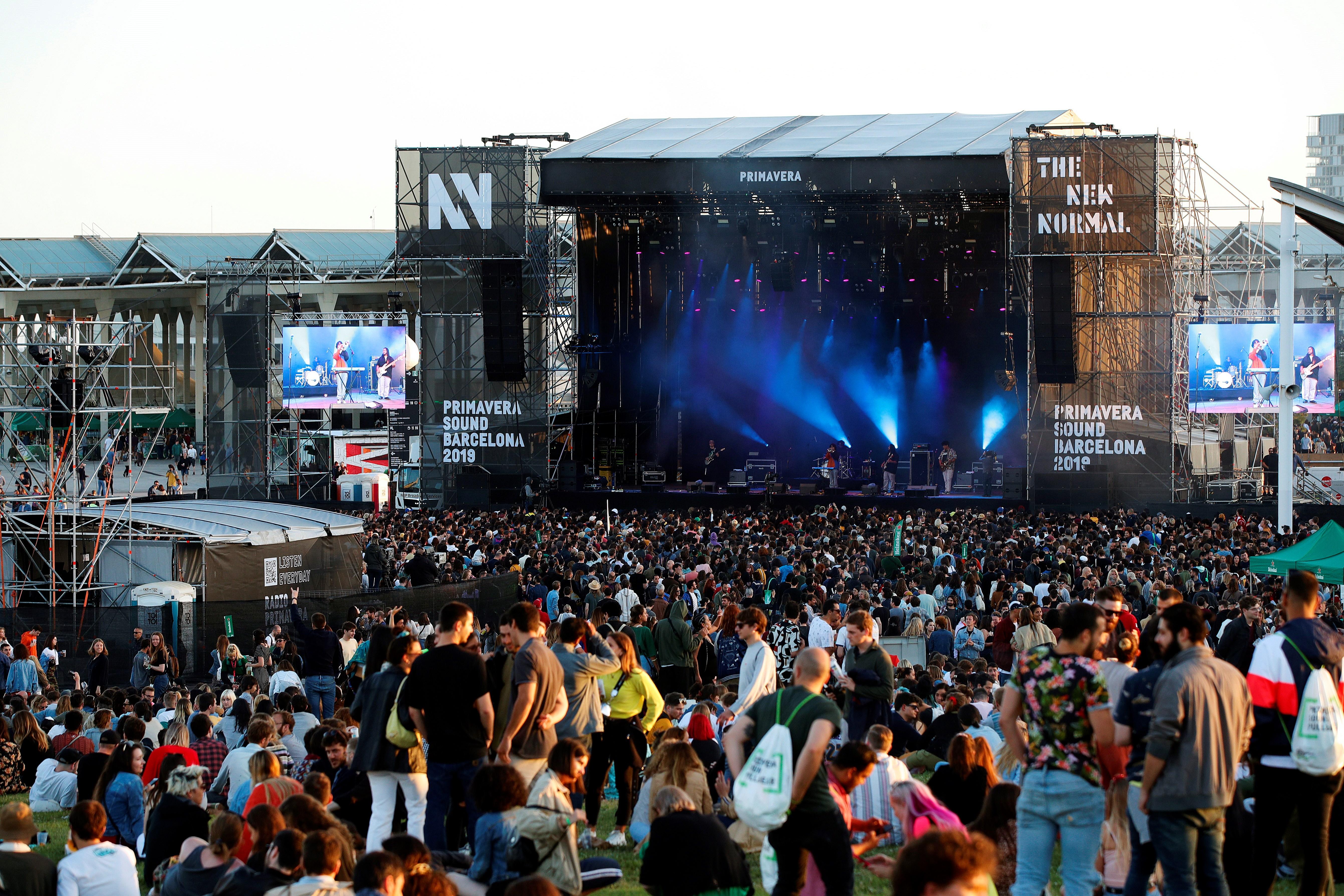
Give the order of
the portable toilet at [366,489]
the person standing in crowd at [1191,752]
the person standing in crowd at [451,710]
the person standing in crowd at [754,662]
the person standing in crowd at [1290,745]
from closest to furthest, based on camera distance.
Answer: the person standing in crowd at [1191,752]
the person standing in crowd at [1290,745]
the person standing in crowd at [451,710]
the person standing in crowd at [754,662]
the portable toilet at [366,489]

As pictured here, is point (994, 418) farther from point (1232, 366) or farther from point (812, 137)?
point (812, 137)

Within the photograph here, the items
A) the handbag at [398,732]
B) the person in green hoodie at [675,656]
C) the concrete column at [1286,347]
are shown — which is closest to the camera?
the handbag at [398,732]

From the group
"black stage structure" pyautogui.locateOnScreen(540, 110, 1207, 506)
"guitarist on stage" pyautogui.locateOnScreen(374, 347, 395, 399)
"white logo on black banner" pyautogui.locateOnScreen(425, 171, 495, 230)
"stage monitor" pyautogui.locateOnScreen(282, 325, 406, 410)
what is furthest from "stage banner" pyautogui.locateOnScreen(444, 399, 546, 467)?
"white logo on black banner" pyautogui.locateOnScreen(425, 171, 495, 230)

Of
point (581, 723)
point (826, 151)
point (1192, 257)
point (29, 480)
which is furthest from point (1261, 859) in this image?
point (1192, 257)

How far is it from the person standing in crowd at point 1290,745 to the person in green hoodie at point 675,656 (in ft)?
18.0

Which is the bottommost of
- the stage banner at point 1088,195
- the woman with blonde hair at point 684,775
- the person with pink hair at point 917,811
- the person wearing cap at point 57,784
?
the person wearing cap at point 57,784

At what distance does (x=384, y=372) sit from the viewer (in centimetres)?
3316

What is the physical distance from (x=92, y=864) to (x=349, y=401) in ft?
90.2

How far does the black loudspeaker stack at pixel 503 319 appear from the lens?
98.5 feet

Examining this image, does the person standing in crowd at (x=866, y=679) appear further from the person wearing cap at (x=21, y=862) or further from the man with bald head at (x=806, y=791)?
the person wearing cap at (x=21, y=862)

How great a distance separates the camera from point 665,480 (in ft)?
108

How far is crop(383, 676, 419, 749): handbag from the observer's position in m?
6.21

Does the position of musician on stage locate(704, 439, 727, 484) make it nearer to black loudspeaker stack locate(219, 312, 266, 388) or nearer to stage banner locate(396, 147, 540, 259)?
stage banner locate(396, 147, 540, 259)

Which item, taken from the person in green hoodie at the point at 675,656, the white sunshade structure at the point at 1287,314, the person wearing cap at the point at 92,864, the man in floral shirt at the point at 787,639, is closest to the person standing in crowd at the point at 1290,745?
the person wearing cap at the point at 92,864
